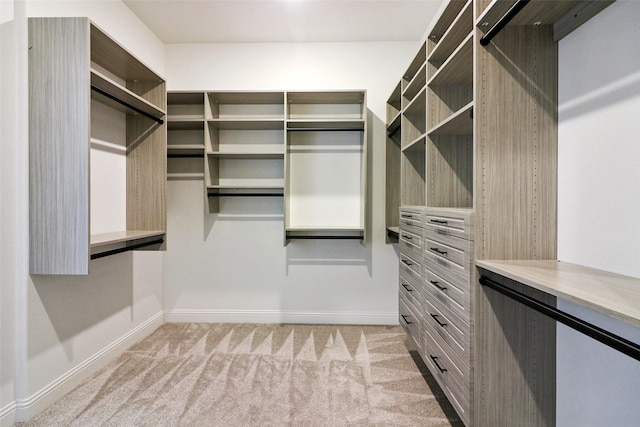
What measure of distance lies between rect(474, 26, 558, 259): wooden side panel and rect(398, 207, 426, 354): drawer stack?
0.62 metres

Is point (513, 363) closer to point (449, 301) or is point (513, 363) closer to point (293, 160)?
point (449, 301)

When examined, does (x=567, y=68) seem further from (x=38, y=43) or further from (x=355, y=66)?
(x=38, y=43)

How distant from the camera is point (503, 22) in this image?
50.0 inches

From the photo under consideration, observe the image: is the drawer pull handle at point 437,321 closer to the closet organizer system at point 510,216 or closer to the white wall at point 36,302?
the closet organizer system at point 510,216

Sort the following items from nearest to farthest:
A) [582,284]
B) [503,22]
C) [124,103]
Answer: [582,284] < [503,22] < [124,103]

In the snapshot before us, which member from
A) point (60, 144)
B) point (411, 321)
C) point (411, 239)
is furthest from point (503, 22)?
point (60, 144)

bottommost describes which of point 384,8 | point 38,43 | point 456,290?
point 456,290

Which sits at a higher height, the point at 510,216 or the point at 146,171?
the point at 146,171

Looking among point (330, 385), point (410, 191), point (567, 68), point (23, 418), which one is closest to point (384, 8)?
point (410, 191)

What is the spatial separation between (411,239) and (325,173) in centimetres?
125

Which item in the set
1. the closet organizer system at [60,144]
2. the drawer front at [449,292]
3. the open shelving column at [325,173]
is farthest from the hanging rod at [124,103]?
the drawer front at [449,292]

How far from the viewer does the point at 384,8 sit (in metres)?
2.66

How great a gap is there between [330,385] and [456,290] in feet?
3.74

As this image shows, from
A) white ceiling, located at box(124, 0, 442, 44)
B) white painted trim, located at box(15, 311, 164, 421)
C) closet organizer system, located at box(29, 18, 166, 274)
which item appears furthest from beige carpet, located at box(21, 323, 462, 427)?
white ceiling, located at box(124, 0, 442, 44)
